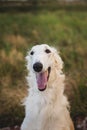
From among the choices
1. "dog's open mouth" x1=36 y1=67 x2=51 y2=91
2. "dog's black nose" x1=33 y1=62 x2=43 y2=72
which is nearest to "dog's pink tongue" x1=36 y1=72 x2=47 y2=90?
"dog's open mouth" x1=36 y1=67 x2=51 y2=91

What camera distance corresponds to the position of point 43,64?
5.77 metres

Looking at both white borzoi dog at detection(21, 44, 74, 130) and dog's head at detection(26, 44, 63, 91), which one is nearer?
dog's head at detection(26, 44, 63, 91)

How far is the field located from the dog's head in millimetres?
1763

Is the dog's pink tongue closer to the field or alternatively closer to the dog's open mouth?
the dog's open mouth

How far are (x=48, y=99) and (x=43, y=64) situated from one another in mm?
506

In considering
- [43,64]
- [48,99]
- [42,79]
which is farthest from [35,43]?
[43,64]

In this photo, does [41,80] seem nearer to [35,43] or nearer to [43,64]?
[43,64]

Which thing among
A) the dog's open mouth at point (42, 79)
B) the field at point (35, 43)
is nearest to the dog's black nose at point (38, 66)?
the dog's open mouth at point (42, 79)

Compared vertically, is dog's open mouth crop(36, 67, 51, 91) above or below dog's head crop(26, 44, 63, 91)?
below

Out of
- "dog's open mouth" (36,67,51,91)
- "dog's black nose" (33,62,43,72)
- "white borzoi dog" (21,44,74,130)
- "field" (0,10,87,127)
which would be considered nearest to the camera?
"dog's black nose" (33,62,43,72)

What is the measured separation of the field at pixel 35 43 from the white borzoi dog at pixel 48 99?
154 centimetres

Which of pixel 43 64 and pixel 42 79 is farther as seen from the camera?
pixel 42 79

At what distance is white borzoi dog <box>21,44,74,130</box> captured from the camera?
6027mm

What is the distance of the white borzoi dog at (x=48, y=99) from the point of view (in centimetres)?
603
